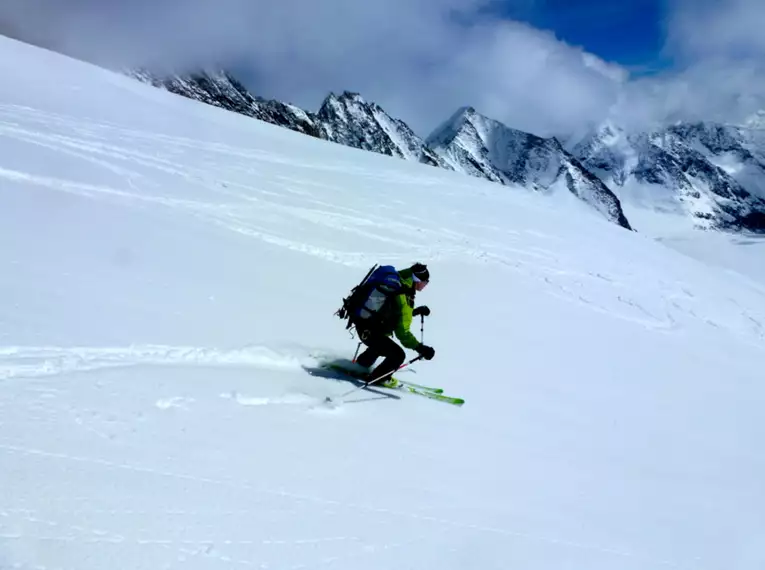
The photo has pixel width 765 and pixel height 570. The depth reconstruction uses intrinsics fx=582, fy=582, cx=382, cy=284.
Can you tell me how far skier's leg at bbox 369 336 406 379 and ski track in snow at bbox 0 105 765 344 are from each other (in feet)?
19.4

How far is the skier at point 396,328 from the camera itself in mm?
6508

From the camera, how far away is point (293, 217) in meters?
14.7

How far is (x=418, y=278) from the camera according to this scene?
22.0ft

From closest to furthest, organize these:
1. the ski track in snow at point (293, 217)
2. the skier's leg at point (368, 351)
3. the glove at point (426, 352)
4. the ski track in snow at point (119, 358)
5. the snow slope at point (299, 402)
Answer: the snow slope at point (299, 402) < the ski track in snow at point (119, 358) < the glove at point (426, 352) < the skier's leg at point (368, 351) < the ski track in snow at point (293, 217)

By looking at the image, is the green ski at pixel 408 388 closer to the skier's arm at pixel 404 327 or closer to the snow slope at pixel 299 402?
the snow slope at pixel 299 402

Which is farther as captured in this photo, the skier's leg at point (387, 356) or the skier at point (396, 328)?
the skier's leg at point (387, 356)

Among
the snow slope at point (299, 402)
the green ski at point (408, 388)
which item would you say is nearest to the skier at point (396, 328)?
the green ski at point (408, 388)

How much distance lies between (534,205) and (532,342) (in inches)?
693

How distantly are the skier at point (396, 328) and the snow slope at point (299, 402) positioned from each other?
0.45 m

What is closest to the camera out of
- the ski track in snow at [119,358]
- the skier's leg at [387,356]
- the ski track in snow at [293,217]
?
the ski track in snow at [119,358]

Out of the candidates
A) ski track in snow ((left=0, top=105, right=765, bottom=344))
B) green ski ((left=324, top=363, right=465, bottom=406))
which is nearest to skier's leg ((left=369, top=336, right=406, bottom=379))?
green ski ((left=324, top=363, right=465, bottom=406))

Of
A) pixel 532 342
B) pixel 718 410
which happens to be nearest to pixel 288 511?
pixel 532 342

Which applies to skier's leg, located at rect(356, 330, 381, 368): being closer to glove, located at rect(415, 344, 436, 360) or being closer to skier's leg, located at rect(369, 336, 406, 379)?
skier's leg, located at rect(369, 336, 406, 379)

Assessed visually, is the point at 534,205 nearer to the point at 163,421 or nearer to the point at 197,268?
the point at 197,268
